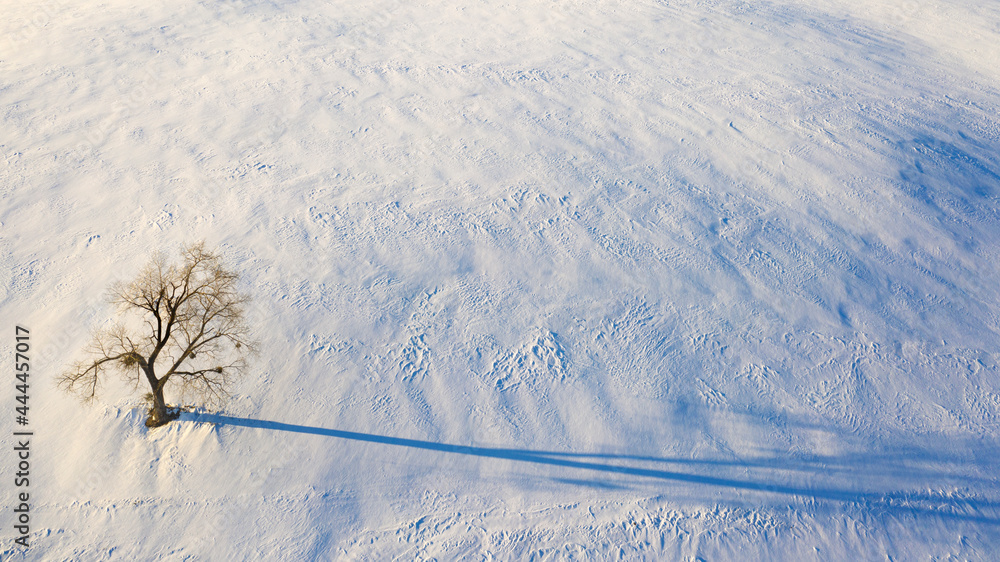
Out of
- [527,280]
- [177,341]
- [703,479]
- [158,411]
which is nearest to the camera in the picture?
[158,411]

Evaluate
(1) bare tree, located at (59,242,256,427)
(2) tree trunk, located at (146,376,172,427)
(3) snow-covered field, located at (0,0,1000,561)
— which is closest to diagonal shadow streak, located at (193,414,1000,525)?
(3) snow-covered field, located at (0,0,1000,561)

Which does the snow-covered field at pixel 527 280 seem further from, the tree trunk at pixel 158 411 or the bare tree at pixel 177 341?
the bare tree at pixel 177 341

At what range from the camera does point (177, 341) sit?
18297 mm

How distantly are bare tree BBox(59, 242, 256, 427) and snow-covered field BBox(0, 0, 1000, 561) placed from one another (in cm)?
77

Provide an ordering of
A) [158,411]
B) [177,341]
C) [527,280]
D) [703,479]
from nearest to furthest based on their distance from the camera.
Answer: [158,411] → [703,479] → [177,341] → [527,280]

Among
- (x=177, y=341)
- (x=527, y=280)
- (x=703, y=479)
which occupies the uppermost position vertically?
(x=177, y=341)

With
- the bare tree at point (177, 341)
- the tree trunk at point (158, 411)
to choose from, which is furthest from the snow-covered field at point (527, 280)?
the bare tree at point (177, 341)

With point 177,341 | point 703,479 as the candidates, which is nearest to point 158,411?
point 177,341

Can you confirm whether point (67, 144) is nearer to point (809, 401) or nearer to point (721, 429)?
point (721, 429)

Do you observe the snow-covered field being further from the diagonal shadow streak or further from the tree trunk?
the tree trunk

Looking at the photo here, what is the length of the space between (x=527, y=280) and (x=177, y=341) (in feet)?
39.1

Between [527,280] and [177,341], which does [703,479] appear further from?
[177,341]

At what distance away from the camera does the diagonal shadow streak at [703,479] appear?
15867mm

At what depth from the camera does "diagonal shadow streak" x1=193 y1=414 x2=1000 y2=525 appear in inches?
625
